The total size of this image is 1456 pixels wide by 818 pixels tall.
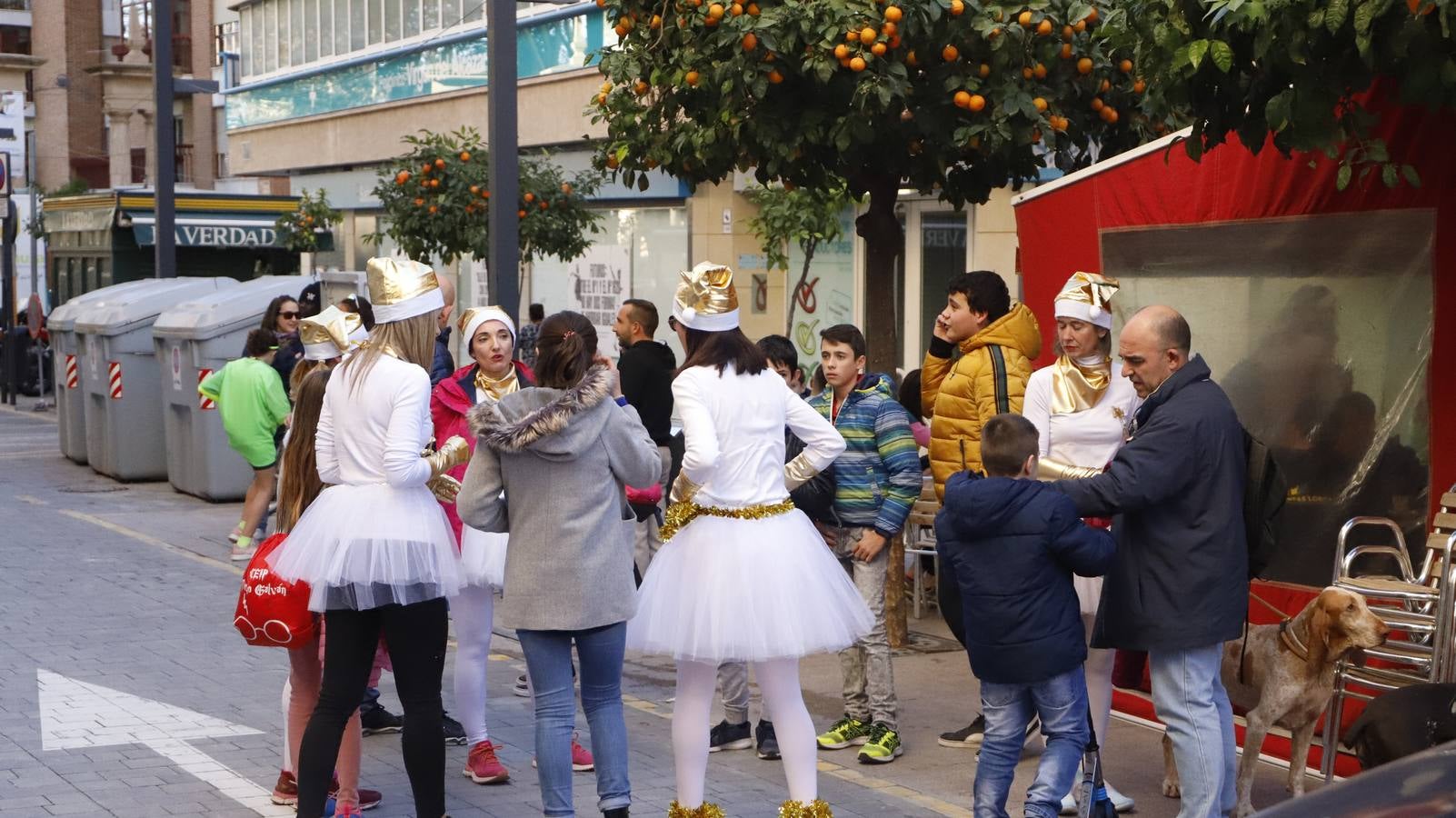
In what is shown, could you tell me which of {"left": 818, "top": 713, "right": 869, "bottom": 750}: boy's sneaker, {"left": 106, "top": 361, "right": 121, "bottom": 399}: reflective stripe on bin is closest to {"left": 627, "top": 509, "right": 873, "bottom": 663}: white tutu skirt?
{"left": 818, "top": 713, "right": 869, "bottom": 750}: boy's sneaker

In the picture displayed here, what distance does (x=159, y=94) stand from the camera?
62.6 ft

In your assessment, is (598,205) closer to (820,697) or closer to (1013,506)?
(820,697)

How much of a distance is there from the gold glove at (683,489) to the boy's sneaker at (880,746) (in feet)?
5.56

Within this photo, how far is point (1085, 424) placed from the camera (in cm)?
626

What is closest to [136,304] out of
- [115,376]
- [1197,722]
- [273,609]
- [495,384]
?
[115,376]

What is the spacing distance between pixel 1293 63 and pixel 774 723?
8.85ft

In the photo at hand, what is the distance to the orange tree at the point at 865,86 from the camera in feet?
27.6

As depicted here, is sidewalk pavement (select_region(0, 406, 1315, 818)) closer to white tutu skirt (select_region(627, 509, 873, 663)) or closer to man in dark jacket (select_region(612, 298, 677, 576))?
white tutu skirt (select_region(627, 509, 873, 663))

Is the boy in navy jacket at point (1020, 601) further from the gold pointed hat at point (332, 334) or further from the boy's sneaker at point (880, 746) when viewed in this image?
the gold pointed hat at point (332, 334)

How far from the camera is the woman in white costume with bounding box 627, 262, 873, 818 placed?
18.4ft

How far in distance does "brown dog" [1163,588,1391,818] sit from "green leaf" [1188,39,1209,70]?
1.82m

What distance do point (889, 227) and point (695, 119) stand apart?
1.44m

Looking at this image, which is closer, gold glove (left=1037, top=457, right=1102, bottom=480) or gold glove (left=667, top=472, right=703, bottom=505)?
gold glove (left=667, top=472, right=703, bottom=505)

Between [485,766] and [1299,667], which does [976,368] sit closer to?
[1299,667]
